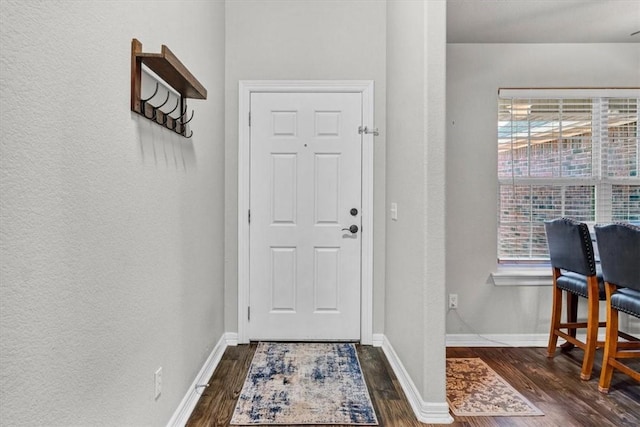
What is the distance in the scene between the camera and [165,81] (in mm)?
1737

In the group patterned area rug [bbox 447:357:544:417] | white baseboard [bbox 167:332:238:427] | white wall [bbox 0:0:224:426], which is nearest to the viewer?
white wall [bbox 0:0:224:426]

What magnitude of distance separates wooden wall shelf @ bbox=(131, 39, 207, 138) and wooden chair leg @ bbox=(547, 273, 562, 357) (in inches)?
113

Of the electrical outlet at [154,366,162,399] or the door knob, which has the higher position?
the door knob

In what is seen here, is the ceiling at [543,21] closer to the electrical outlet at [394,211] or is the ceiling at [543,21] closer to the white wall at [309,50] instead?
the white wall at [309,50]

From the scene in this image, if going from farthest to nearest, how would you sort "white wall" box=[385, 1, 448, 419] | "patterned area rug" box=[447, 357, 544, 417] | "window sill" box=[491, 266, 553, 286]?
"window sill" box=[491, 266, 553, 286] → "patterned area rug" box=[447, 357, 544, 417] → "white wall" box=[385, 1, 448, 419]

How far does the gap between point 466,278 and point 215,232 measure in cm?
205

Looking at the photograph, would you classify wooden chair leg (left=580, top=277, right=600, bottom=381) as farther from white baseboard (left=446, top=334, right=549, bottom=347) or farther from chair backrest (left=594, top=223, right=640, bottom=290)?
white baseboard (left=446, top=334, right=549, bottom=347)

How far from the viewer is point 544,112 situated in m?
3.32

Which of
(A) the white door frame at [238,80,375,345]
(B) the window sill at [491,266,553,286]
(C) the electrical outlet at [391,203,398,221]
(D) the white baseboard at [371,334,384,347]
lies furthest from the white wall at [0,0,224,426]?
(B) the window sill at [491,266,553,286]

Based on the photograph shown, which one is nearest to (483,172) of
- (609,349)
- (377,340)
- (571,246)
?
(571,246)

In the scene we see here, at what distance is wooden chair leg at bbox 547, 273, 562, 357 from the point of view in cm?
299

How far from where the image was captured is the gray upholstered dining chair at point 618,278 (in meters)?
2.25

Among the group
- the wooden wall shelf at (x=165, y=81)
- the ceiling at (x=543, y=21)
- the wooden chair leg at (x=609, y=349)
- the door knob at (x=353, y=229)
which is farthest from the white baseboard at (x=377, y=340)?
the ceiling at (x=543, y=21)

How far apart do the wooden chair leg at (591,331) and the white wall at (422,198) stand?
1200 mm
